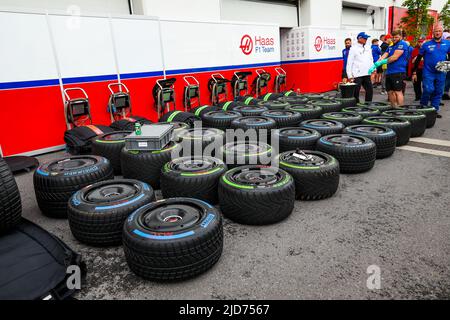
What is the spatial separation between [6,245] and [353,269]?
7.66 ft

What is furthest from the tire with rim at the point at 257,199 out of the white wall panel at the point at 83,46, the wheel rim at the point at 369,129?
the white wall panel at the point at 83,46

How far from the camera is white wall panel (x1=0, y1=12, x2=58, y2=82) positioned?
→ 4.48m

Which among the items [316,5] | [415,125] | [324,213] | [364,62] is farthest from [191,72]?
[316,5]

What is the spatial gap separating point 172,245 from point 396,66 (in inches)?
247

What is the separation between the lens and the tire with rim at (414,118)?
4789 mm

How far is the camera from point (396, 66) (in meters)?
6.21

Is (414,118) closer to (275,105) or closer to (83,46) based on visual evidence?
(275,105)

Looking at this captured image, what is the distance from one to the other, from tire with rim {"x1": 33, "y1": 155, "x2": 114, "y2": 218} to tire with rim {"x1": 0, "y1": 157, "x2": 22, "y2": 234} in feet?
1.68

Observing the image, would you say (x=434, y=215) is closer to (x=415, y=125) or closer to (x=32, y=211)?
(x=415, y=125)

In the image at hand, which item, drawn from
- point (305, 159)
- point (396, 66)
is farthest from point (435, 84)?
point (305, 159)

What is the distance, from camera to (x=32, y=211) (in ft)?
9.99

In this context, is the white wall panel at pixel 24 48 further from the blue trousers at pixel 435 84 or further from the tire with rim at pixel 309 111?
the blue trousers at pixel 435 84

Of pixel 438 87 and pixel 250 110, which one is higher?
pixel 438 87

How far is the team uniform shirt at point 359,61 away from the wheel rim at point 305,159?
15.7ft
